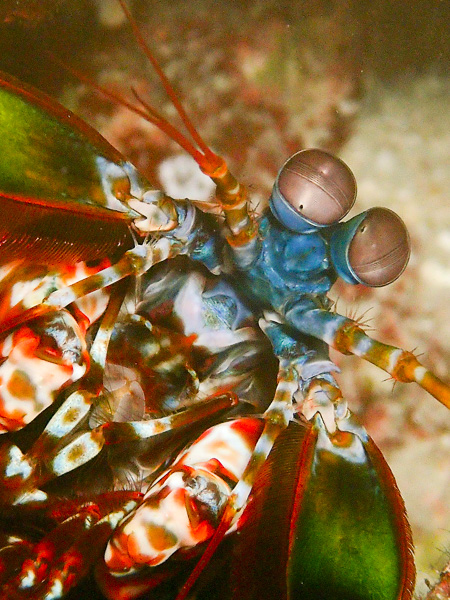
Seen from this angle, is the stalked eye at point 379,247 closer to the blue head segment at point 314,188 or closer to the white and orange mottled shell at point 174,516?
the blue head segment at point 314,188

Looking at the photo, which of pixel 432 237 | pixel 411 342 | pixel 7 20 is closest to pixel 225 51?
pixel 7 20

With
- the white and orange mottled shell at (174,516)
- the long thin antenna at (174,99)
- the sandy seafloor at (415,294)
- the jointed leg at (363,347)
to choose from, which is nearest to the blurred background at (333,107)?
the sandy seafloor at (415,294)

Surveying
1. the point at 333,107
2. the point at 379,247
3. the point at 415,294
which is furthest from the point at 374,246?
the point at 333,107

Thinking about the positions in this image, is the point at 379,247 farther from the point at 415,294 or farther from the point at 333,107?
the point at 333,107

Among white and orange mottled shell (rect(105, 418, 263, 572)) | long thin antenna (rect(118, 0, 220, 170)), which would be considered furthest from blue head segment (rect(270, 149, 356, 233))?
white and orange mottled shell (rect(105, 418, 263, 572))

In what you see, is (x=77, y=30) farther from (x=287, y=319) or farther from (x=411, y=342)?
(x=411, y=342)

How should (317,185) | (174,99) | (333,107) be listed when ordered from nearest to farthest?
(174,99)
(317,185)
(333,107)
